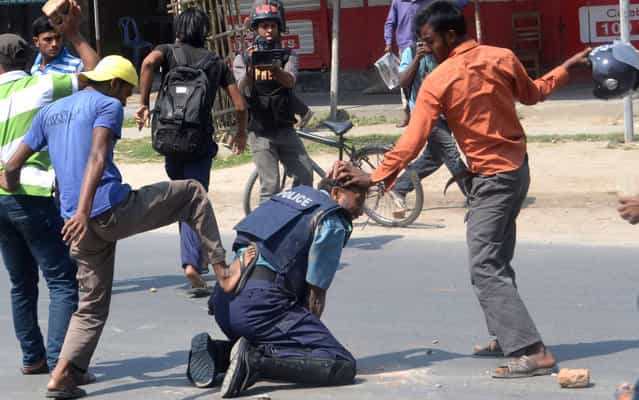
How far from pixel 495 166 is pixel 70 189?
6.95ft

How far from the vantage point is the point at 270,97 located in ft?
28.3

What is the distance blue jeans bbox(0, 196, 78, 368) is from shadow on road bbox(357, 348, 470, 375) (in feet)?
5.20

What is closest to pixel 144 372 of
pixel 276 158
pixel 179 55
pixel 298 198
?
pixel 298 198

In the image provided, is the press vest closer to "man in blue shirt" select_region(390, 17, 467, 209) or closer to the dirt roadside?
"man in blue shirt" select_region(390, 17, 467, 209)

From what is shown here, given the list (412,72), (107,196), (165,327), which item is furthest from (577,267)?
(107,196)

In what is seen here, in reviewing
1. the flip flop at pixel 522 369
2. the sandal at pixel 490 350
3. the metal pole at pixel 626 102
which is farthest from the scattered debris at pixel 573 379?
the metal pole at pixel 626 102

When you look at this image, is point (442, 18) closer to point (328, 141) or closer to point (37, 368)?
point (37, 368)

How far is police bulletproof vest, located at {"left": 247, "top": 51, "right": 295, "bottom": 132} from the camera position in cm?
863

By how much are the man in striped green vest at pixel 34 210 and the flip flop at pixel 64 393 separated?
0.27ft

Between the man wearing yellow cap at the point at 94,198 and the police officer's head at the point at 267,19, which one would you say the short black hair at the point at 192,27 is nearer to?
the police officer's head at the point at 267,19

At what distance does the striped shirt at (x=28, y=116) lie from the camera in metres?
5.84

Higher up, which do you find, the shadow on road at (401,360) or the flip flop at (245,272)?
the flip flop at (245,272)

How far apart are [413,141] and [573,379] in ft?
4.58

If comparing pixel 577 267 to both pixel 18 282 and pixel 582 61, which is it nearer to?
pixel 582 61
